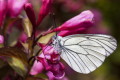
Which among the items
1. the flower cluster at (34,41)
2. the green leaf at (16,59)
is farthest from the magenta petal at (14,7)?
the green leaf at (16,59)

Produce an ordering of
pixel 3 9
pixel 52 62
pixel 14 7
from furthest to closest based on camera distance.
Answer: pixel 14 7, pixel 3 9, pixel 52 62

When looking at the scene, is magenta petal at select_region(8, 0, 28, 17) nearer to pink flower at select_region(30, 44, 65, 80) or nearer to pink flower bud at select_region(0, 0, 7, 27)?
pink flower bud at select_region(0, 0, 7, 27)

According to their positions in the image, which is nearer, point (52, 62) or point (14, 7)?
point (52, 62)

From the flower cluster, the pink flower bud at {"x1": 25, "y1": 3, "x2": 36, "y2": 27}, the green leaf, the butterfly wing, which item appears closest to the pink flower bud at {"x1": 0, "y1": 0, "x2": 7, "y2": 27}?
the flower cluster

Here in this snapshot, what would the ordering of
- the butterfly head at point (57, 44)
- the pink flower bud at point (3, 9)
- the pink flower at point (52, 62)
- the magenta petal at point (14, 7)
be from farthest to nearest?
1. the magenta petal at point (14, 7)
2. the pink flower bud at point (3, 9)
3. the butterfly head at point (57, 44)
4. the pink flower at point (52, 62)

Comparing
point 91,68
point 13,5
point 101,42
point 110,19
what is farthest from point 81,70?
point 110,19

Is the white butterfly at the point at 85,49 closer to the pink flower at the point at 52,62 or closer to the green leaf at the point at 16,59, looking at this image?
the pink flower at the point at 52,62

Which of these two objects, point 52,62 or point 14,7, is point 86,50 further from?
point 14,7

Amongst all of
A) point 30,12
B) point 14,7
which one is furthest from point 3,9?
point 30,12
